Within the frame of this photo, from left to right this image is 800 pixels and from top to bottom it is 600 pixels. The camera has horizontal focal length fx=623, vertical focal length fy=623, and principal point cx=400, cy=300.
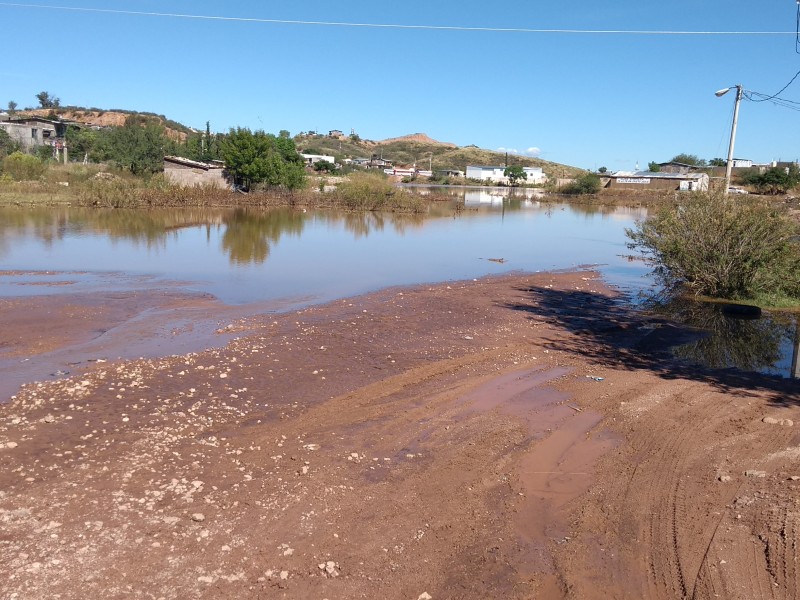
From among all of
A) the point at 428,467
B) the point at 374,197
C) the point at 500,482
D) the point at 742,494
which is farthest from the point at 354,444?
the point at 374,197

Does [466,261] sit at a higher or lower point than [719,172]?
lower

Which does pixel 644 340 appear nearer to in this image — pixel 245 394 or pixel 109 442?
pixel 245 394

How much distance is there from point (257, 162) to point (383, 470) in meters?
45.1

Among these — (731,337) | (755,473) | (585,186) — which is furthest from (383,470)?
(585,186)

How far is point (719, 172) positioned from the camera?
91.7m

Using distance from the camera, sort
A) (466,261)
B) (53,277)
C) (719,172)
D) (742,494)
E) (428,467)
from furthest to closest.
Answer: (719,172) < (466,261) < (53,277) < (428,467) < (742,494)

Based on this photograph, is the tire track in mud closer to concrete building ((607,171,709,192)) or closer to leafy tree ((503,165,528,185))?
concrete building ((607,171,709,192))

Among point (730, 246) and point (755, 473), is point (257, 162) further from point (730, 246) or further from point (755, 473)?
point (755, 473)

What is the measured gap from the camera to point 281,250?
25484 mm

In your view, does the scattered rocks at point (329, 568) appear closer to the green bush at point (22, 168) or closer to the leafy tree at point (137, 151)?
the green bush at point (22, 168)

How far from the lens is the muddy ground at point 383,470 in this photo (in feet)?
15.2

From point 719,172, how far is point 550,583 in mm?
100568

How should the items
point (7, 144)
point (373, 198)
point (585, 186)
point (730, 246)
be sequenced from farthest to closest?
1. point (585, 186)
2. point (7, 144)
3. point (373, 198)
4. point (730, 246)

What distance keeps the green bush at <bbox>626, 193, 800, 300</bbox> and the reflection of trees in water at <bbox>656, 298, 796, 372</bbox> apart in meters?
1.25
